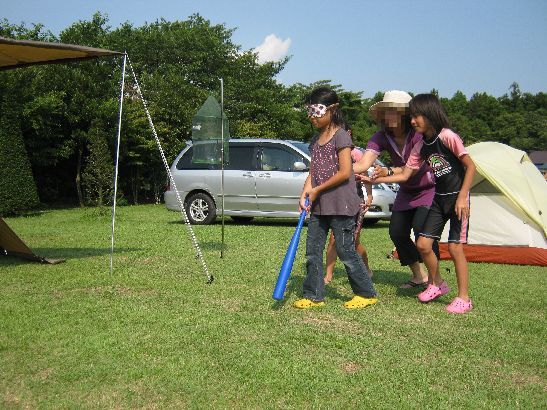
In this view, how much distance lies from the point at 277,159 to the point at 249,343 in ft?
27.8

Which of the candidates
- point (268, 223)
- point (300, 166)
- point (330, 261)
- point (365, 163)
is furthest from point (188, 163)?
point (365, 163)

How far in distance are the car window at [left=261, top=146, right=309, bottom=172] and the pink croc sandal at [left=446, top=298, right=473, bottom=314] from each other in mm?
7331

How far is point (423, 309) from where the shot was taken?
16.3ft

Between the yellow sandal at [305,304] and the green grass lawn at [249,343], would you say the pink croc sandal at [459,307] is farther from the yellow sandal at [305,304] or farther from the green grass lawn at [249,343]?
the yellow sandal at [305,304]

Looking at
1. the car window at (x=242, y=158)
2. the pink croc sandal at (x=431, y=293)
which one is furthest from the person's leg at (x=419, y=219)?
the car window at (x=242, y=158)

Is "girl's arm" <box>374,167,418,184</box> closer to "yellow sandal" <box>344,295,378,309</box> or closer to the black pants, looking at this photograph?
the black pants

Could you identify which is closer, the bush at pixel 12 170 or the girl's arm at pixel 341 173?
the girl's arm at pixel 341 173

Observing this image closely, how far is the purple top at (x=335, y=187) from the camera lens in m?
4.73

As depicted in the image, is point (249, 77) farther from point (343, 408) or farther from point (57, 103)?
point (343, 408)

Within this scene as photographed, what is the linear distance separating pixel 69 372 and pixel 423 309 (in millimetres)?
2867

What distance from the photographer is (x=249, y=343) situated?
3.93 m

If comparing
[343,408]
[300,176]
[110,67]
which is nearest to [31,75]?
[110,67]

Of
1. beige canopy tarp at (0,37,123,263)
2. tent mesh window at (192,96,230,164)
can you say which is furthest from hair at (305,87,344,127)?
tent mesh window at (192,96,230,164)

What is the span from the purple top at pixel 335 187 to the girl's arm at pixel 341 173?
47 mm
